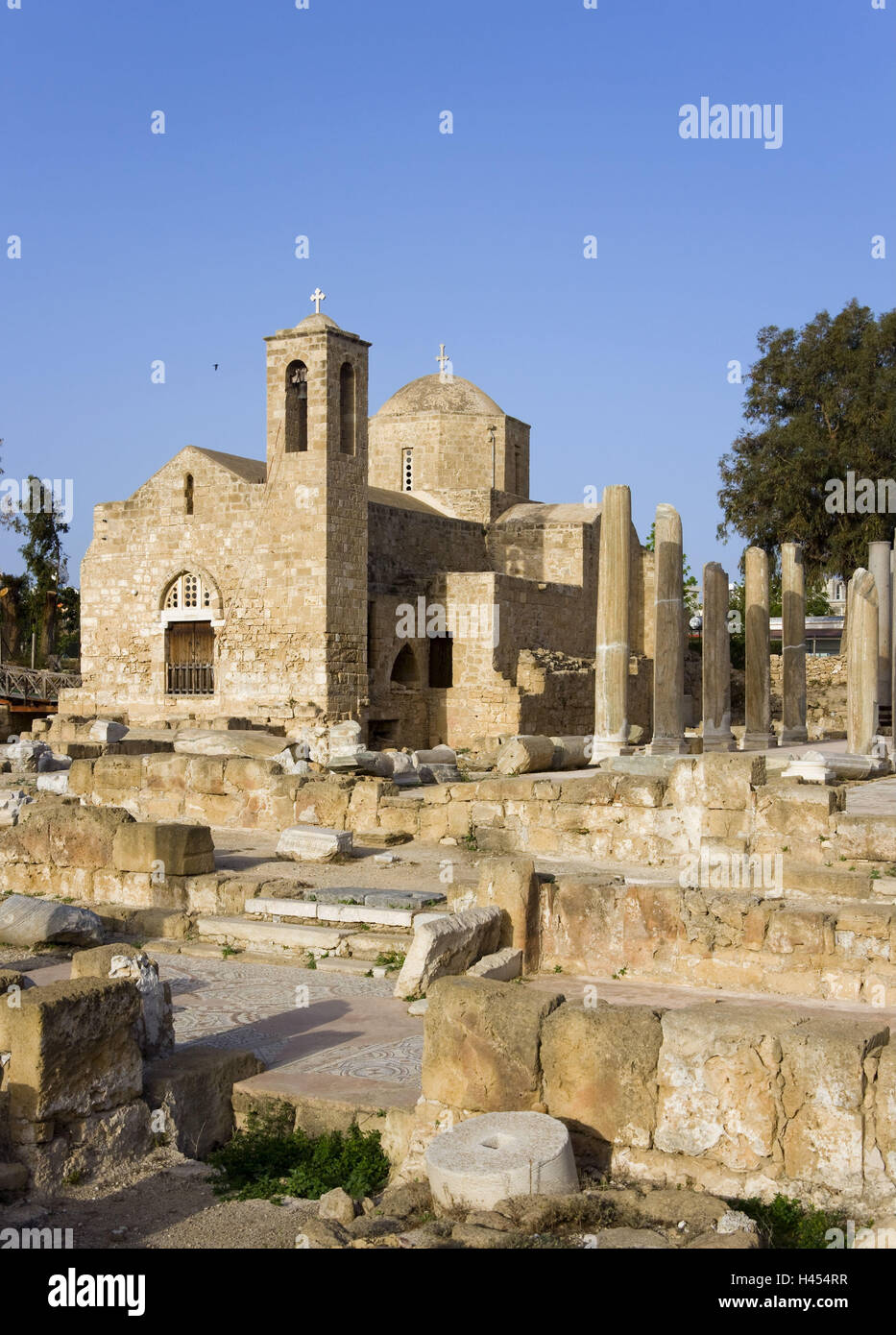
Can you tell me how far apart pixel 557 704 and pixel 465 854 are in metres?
15.7

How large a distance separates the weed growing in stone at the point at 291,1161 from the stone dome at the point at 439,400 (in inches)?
1146

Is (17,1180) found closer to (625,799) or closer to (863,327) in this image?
(625,799)

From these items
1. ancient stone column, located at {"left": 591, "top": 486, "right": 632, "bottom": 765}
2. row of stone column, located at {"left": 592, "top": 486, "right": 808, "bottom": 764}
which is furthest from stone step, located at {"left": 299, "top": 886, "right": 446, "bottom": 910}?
ancient stone column, located at {"left": 591, "top": 486, "right": 632, "bottom": 765}

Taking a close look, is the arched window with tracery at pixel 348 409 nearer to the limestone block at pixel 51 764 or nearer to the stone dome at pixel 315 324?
the stone dome at pixel 315 324

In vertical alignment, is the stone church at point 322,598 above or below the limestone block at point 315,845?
above

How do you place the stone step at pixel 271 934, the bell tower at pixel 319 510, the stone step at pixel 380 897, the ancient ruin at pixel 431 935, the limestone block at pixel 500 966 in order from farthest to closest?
the bell tower at pixel 319 510, the stone step at pixel 380 897, the stone step at pixel 271 934, the limestone block at pixel 500 966, the ancient ruin at pixel 431 935

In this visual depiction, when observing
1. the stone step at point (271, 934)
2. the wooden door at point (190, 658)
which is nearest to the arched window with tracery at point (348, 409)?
the wooden door at point (190, 658)

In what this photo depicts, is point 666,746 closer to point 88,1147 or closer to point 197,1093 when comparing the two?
point 197,1093

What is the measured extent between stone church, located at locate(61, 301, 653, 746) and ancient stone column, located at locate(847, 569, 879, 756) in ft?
29.2

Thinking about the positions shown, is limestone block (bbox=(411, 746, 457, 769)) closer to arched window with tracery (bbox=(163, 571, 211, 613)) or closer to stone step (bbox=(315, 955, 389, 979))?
arched window with tracery (bbox=(163, 571, 211, 613))

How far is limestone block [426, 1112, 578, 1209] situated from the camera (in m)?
4.42

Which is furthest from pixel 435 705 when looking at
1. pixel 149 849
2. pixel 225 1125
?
pixel 225 1125

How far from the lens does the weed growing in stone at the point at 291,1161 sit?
16.9 ft

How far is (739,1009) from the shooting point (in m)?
5.07
